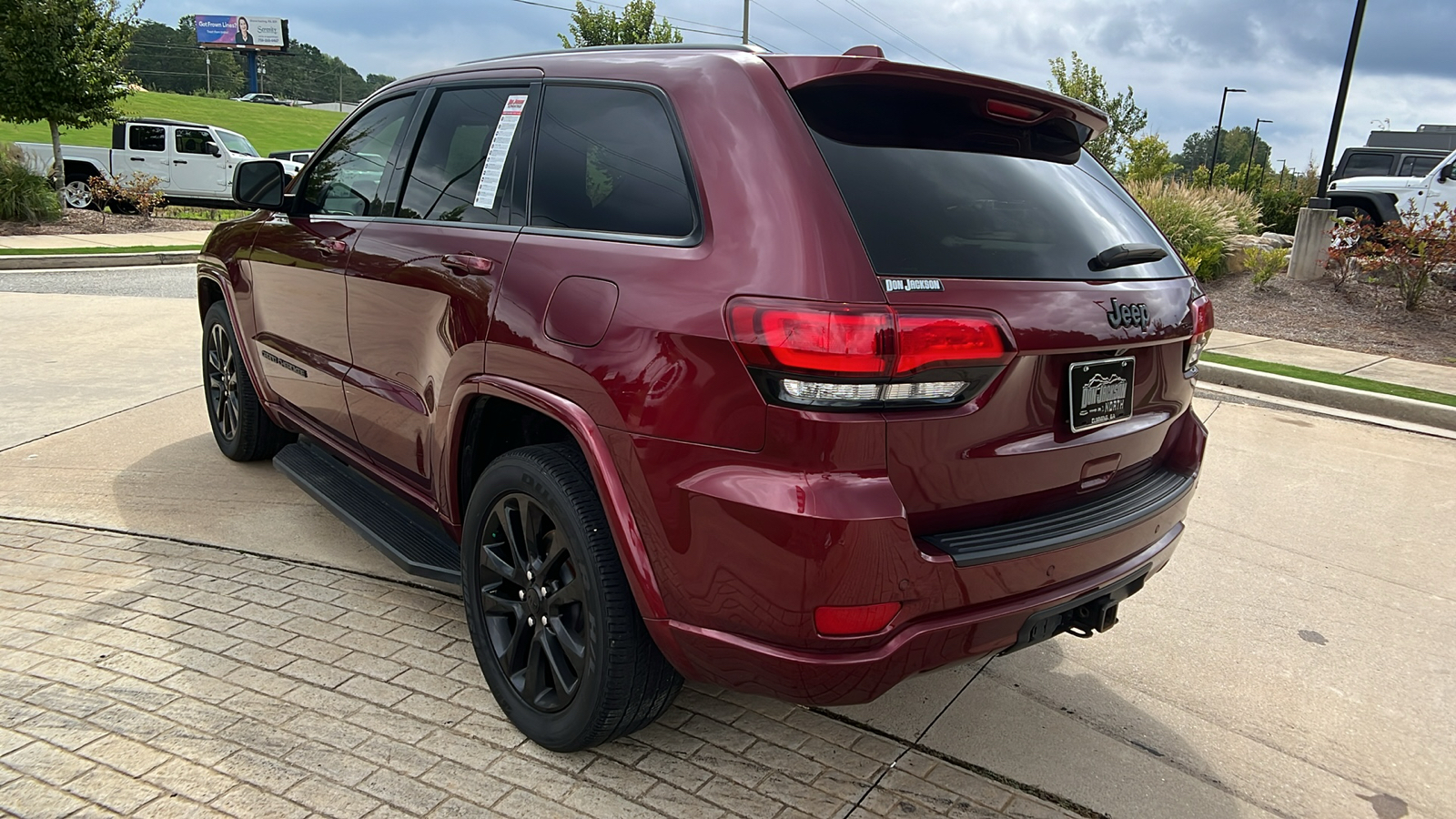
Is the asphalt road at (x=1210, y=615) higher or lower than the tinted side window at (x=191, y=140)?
lower

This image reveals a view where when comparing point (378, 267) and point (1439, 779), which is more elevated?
point (378, 267)

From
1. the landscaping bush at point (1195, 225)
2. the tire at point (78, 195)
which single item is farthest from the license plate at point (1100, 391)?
the tire at point (78, 195)

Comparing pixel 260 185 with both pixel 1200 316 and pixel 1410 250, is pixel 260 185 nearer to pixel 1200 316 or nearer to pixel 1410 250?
pixel 1200 316

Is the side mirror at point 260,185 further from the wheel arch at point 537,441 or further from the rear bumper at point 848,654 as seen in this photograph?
the rear bumper at point 848,654

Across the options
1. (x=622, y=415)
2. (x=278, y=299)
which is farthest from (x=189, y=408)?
(x=622, y=415)

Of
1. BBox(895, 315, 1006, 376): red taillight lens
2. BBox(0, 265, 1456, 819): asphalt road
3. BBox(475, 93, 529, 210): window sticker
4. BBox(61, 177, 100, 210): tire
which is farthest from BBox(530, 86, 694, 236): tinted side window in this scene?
BBox(61, 177, 100, 210): tire

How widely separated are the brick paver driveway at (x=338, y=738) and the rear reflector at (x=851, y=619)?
2.22 feet

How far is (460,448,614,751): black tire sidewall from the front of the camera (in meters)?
2.41

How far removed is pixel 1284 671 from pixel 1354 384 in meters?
5.45

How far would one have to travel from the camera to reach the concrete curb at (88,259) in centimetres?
1266

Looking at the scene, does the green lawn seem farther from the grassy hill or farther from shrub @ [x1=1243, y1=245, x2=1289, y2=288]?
the grassy hill

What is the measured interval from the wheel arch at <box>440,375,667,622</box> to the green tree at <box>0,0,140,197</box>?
17658 millimetres

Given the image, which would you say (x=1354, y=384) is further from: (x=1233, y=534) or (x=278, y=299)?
(x=278, y=299)

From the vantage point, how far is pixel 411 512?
3.59 metres
